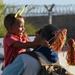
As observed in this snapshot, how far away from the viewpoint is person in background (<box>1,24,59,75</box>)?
3939 millimetres

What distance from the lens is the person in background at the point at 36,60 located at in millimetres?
3939

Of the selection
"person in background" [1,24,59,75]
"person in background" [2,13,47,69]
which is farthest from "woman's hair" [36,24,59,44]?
"person in background" [2,13,47,69]

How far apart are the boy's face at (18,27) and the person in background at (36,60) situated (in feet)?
1.90

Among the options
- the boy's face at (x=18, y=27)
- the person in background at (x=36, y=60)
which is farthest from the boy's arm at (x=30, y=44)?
the boy's face at (x=18, y=27)

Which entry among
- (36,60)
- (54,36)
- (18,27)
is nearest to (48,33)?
(54,36)

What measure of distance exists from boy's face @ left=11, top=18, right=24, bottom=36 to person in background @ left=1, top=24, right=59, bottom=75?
1.90 ft

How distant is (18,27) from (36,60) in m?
0.76

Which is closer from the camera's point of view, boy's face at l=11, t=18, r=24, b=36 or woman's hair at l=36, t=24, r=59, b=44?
woman's hair at l=36, t=24, r=59, b=44

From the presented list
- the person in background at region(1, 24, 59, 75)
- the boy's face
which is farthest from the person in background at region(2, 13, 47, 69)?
the person in background at region(1, 24, 59, 75)

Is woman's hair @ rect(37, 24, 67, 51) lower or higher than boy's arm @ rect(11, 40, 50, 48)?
higher

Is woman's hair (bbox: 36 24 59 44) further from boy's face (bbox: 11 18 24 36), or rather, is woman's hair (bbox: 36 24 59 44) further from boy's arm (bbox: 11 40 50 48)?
boy's face (bbox: 11 18 24 36)

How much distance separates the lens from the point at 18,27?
4613mm

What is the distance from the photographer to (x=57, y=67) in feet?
13.3

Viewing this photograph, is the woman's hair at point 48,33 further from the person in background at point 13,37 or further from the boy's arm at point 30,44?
the person in background at point 13,37
